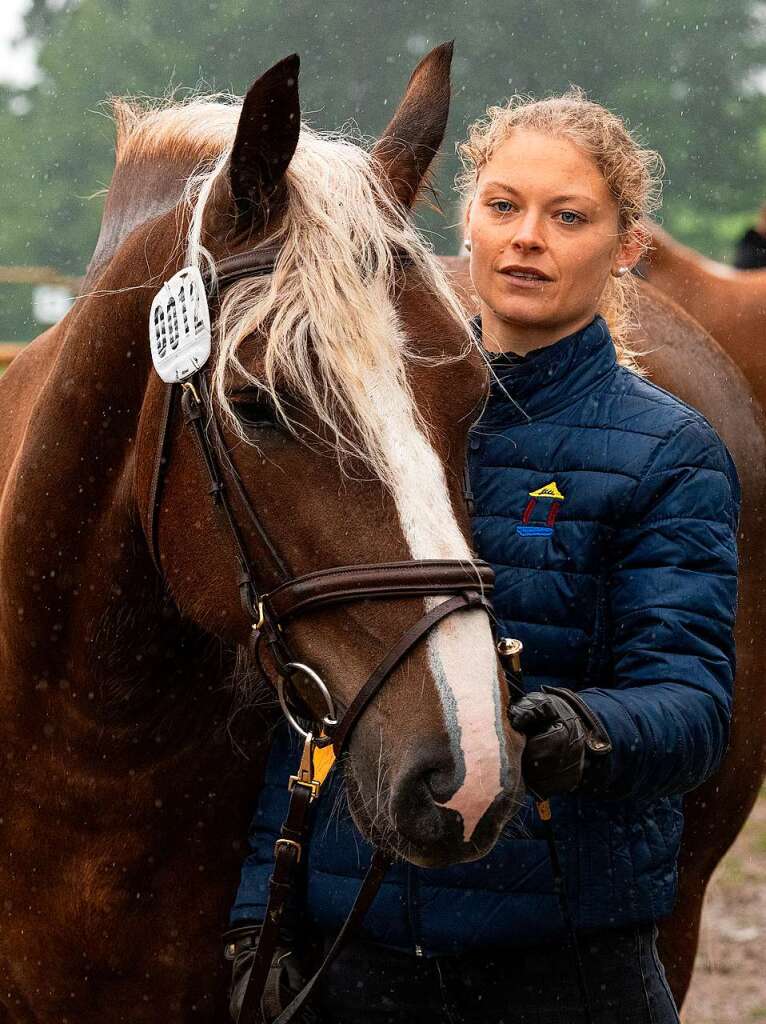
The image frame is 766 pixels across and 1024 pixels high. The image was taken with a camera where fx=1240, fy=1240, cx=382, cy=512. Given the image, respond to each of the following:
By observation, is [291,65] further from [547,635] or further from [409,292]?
[547,635]

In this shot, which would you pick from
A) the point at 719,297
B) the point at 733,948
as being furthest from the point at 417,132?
the point at 733,948

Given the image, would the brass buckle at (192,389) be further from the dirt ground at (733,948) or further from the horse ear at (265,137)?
the dirt ground at (733,948)

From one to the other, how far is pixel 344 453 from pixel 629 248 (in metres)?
0.96

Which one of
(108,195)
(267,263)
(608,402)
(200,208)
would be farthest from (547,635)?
(108,195)

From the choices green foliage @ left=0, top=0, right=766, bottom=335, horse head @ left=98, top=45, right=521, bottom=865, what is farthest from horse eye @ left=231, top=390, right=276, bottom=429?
green foliage @ left=0, top=0, right=766, bottom=335

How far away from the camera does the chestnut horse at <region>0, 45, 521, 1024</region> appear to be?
1.76 meters

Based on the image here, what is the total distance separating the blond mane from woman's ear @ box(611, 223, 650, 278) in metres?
0.53

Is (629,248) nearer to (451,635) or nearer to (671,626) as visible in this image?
(671,626)

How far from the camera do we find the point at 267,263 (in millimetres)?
1937

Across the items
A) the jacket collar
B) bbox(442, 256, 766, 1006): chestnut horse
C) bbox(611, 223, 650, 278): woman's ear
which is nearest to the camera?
the jacket collar

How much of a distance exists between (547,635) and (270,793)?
2.21 feet

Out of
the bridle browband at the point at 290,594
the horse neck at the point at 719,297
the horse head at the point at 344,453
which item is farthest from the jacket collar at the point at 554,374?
the horse neck at the point at 719,297

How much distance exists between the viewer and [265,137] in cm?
192

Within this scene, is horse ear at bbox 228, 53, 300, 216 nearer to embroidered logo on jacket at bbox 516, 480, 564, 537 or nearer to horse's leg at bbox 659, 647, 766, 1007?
embroidered logo on jacket at bbox 516, 480, 564, 537
